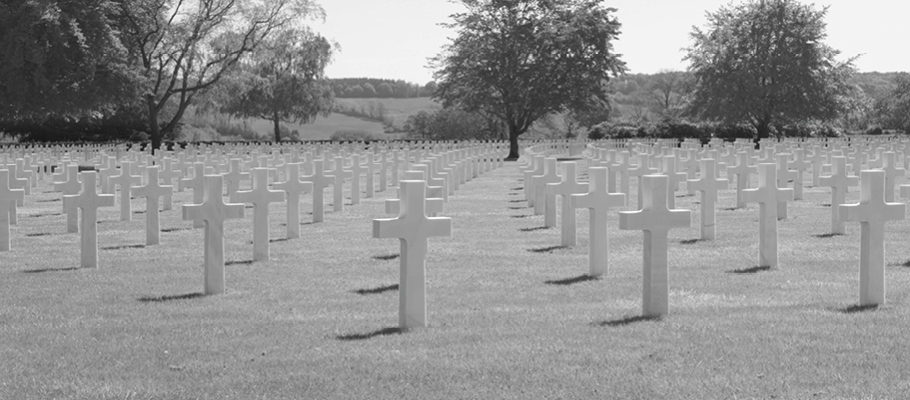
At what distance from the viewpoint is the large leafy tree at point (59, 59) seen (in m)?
35.0

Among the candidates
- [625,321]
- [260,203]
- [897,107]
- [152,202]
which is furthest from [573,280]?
[897,107]

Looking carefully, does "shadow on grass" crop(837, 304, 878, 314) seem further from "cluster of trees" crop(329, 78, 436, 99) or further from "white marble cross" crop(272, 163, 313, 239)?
"cluster of trees" crop(329, 78, 436, 99)

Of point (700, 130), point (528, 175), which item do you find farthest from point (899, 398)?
point (700, 130)

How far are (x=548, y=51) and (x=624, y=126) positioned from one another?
14.4 meters

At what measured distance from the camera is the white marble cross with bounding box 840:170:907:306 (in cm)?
836

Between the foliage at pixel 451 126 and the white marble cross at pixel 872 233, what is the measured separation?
69061 millimetres

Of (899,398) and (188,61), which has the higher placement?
(188,61)

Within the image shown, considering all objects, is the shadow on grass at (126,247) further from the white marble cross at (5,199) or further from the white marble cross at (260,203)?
the white marble cross at (260,203)

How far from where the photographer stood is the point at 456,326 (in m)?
7.94

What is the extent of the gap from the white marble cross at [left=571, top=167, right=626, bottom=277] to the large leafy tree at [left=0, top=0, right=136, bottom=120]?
27.8 meters

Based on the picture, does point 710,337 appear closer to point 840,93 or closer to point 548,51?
point 548,51

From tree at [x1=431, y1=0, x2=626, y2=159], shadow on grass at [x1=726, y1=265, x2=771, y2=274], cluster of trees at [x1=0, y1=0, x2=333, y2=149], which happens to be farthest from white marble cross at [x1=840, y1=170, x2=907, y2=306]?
tree at [x1=431, y1=0, x2=626, y2=159]

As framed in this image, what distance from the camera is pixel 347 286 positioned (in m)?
10.0

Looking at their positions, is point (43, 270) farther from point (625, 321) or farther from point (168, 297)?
point (625, 321)
